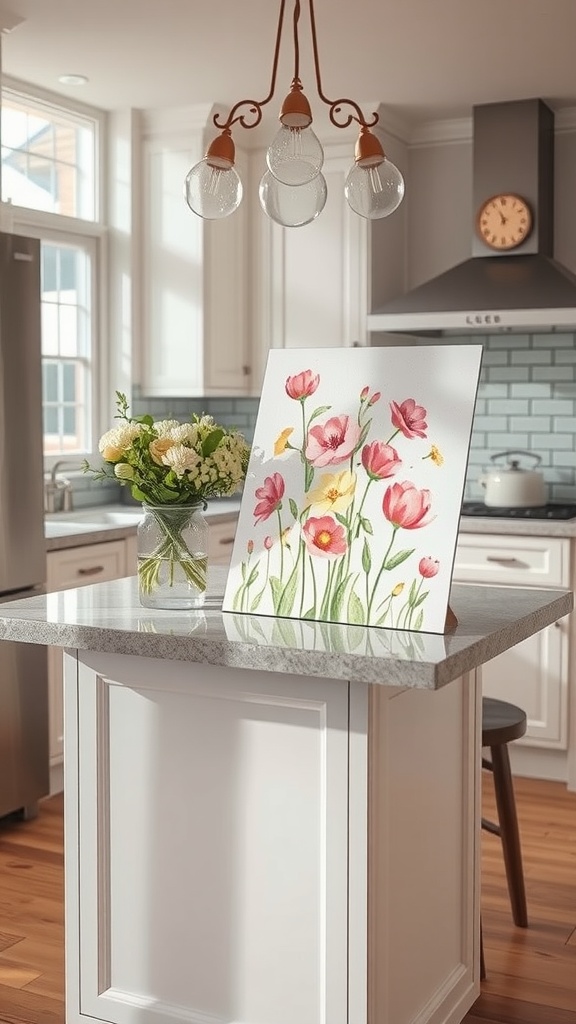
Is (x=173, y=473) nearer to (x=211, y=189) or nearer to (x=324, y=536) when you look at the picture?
(x=324, y=536)

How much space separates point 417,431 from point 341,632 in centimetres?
41

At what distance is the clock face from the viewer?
4703mm

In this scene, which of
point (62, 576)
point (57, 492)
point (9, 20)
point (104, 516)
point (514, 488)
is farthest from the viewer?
point (104, 516)

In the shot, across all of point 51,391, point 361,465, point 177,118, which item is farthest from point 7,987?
point 177,118

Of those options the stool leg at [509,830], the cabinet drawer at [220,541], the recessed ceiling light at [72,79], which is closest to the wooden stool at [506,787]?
the stool leg at [509,830]

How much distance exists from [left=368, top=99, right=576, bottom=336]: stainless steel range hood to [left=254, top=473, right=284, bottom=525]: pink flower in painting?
7.77ft

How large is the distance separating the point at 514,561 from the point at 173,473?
7.53 feet

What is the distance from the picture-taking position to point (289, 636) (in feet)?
7.09

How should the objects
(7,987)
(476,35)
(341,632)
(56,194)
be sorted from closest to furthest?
(341,632) < (7,987) < (476,35) < (56,194)

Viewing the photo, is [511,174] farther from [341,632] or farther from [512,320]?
[341,632]

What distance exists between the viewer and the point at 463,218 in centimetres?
511

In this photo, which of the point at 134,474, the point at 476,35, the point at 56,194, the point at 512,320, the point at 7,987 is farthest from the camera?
the point at 56,194

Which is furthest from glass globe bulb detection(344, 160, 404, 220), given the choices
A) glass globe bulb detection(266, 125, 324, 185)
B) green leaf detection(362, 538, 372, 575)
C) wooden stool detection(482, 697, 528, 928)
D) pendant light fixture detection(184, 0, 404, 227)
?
wooden stool detection(482, 697, 528, 928)

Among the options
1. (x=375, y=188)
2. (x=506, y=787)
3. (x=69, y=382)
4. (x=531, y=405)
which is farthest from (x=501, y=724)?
(x=69, y=382)
